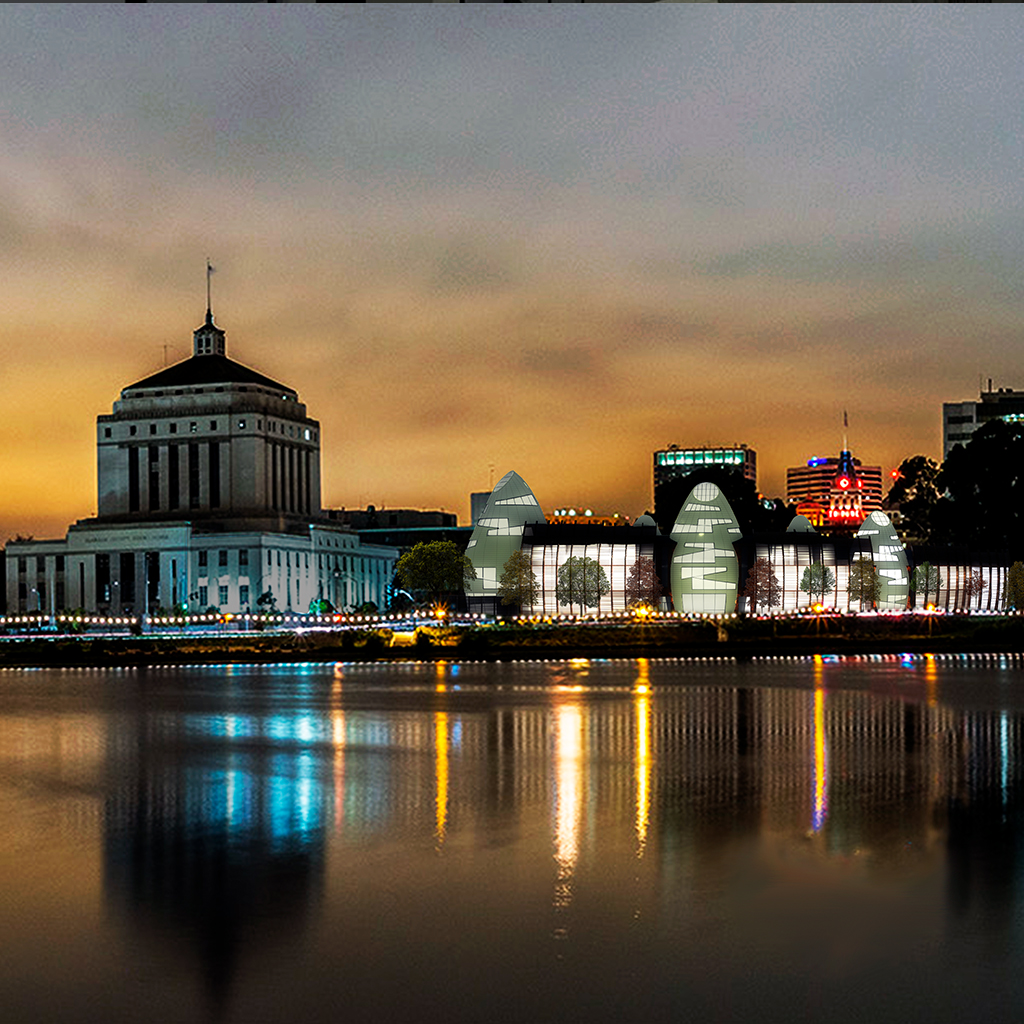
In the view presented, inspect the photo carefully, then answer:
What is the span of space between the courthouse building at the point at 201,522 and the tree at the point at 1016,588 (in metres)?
78.2

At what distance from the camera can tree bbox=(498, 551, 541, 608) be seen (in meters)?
130

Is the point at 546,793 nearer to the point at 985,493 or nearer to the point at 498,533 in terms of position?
the point at 498,533

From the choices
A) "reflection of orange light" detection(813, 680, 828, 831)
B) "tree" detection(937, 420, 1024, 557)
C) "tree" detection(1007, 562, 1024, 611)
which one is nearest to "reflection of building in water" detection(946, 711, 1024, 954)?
"reflection of orange light" detection(813, 680, 828, 831)

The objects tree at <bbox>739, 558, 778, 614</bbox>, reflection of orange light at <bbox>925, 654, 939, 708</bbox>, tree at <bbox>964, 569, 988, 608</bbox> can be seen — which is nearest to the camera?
reflection of orange light at <bbox>925, 654, 939, 708</bbox>

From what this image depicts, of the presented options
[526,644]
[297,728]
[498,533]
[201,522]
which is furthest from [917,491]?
[297,728]

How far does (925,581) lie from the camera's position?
14712 centimetres

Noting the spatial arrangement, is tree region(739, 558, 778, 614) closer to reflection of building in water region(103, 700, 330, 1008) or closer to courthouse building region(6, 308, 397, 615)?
courthouse building region(6, 308, 397, 615)

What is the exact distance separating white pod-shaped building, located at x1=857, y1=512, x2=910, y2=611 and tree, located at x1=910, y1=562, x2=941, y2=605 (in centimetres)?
120

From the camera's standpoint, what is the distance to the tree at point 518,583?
→ 12975 cm

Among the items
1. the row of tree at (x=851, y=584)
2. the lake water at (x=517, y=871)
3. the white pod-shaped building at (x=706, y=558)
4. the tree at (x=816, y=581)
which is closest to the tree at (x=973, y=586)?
the row of tree at (x=851, y=584)

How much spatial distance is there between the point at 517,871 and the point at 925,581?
137 meters

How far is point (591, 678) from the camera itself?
2130 inches

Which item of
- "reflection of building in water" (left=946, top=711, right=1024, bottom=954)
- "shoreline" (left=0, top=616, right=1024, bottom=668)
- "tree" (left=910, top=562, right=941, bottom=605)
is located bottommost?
"shoreline" (left=0, top=616, right=1024, bottom=668)

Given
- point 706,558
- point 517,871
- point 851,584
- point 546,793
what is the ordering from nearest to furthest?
point 517,871 < point 546,793 < point 851,584 < point 706,558
